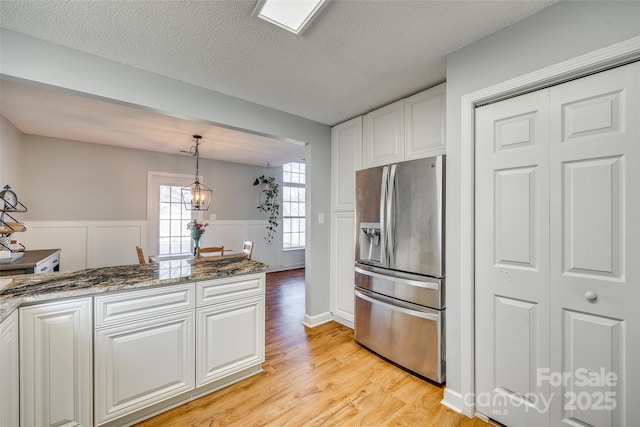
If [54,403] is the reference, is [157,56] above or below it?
above

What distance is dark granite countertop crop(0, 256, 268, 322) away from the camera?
132cm

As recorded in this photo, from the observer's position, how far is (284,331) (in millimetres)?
2969

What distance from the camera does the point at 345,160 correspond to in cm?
310

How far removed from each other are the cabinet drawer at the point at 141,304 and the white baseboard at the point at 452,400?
5.97ft

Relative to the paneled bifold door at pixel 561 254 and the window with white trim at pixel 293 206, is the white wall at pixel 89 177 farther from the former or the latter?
the paneled bifold door at pixel 561 254

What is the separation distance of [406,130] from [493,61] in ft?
2.95

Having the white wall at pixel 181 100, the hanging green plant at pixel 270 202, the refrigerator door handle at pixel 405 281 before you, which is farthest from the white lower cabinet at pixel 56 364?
the hanging green plant at pixel 270 202

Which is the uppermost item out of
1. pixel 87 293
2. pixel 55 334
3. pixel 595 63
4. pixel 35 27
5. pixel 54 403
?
pixel 35 27

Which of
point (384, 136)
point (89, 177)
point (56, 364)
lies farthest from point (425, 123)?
point (89, 177)

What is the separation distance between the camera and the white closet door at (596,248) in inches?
47.4

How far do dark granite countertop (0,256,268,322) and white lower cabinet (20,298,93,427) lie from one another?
2.5 inches

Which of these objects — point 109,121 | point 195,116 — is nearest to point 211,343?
point 195,116

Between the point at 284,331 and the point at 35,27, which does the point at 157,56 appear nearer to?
the point at 35,27

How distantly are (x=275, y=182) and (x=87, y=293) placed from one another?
4.81m
